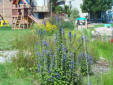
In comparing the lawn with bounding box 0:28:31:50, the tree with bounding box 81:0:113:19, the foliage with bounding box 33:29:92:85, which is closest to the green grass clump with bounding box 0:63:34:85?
the foliage with bounding box 33:29:92:85

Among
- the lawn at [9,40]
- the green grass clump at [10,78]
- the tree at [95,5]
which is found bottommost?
the green grass clump at [10,78]

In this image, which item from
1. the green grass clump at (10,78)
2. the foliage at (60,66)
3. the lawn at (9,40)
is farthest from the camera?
the lawn at (9,40)

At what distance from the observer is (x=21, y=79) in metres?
4.43

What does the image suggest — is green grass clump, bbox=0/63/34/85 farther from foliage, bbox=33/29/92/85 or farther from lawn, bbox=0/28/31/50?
lawn, bbox=0/28/31/50

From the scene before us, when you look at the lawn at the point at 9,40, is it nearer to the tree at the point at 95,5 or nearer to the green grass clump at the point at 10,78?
the green grass clump at the point at 10,78

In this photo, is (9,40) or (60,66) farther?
(9,40)

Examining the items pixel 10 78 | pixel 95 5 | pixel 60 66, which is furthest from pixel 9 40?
pixel 95 5

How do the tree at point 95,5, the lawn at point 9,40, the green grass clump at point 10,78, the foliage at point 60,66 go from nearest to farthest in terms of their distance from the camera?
1. the foliage at point 60,66
2. the green grass clump at point 10,78
3. the lawn at point 9,40
4. the tree at point 95,5

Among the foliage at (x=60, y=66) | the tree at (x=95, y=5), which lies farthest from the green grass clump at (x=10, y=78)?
the tree at (x=95, y=5)

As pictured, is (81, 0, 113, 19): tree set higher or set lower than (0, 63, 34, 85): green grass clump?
higher

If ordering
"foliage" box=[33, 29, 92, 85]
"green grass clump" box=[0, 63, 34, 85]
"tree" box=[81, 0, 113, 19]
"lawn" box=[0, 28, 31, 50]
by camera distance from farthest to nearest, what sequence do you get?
"tree" box=[81, 0, 113, 19] → "lawn" box=[0, 28, 31, 50] → "green grass clump" box=[0, 63, 34, 85] → "foliage" box=[33, 29, 92, 85]

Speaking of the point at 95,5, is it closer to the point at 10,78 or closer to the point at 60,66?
the point at 10,78

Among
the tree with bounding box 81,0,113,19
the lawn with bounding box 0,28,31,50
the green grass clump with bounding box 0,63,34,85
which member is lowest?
the green grass clump with bounding box 0,63,34,85

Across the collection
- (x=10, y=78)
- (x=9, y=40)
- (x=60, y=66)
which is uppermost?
(x=60, y=66)
